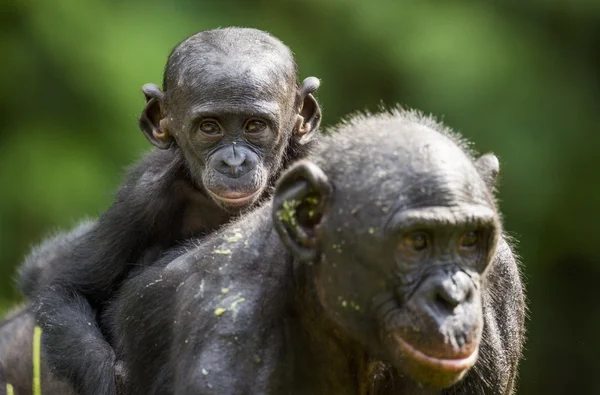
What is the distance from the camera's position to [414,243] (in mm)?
5398

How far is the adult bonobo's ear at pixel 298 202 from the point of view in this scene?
5625 mm

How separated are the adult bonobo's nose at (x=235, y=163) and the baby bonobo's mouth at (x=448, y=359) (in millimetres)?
2399

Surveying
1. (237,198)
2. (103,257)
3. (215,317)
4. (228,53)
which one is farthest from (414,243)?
(103,257)

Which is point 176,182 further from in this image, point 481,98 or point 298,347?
point 481,98

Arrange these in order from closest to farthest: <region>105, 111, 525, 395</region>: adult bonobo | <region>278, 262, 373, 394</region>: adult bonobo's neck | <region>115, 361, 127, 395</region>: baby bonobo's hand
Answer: <region>105, 111, 525, 395</region>: adult bonobo
<region>278, 262, 373, 394</region>: adult bonobo's neck
<region>115, 361, 127, 395</region>: baby bonobo's hand

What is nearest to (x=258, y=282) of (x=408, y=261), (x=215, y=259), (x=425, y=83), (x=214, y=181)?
(x=215, y=259)

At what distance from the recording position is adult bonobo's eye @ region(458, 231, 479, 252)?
17.8 feet

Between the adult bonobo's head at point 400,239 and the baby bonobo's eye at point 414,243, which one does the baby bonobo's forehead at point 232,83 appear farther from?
the baby bonobo's eye at point 414,243

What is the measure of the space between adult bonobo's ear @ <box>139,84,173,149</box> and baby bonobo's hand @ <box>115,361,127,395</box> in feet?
6.32

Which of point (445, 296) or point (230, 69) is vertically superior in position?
point (445, 296)

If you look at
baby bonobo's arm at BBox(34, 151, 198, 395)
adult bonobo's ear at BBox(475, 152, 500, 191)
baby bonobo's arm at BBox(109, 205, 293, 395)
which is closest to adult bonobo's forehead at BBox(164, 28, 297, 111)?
baby bonobo's arm at BBox(34, 151, 198, 395)

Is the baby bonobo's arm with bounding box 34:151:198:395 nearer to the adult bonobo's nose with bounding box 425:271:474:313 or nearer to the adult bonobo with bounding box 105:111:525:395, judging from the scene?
the adult bonobo with bounding box 105:111:525:395

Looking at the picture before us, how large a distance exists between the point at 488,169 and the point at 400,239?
801 millimetres

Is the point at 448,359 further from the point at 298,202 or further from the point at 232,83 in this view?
the point at 232,83
